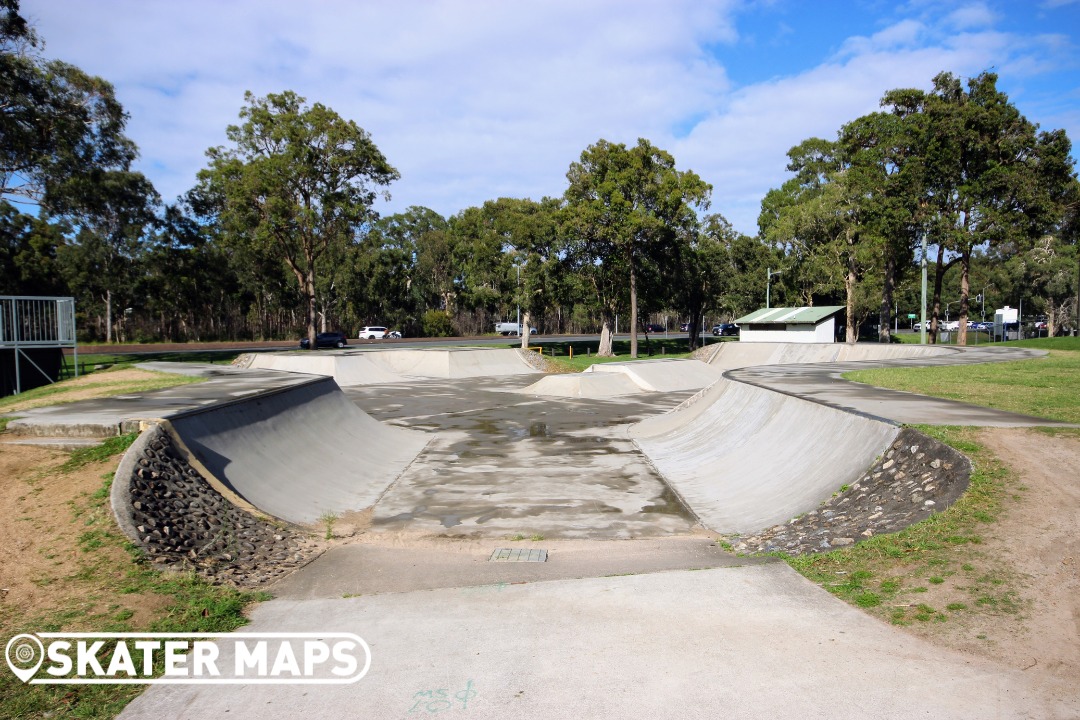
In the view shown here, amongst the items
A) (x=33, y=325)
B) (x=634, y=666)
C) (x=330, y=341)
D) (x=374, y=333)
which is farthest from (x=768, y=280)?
(x=634, y=666)

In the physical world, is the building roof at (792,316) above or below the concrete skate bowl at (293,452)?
above

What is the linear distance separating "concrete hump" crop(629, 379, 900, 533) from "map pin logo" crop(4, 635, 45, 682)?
769 cm

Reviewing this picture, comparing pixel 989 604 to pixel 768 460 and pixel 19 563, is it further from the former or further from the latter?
pixel 19 563

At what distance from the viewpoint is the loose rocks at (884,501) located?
6805 mm

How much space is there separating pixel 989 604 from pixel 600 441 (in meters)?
11.8

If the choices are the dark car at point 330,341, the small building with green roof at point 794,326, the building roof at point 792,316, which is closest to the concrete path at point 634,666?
the small building with green roof at point 794,326

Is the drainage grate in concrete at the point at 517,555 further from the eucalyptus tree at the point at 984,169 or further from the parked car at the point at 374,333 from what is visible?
the parked car at the point at 374,333

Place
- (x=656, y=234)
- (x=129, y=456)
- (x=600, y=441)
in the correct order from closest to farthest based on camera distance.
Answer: (x=129, y=456), (x=600, y=441), (x=656, y=234)

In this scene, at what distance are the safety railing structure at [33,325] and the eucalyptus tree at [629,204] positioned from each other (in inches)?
1083

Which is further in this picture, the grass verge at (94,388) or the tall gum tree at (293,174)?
the tall gum tree at (293,174)

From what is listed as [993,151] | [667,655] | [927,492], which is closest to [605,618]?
[667,655]

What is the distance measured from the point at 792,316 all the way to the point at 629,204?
1509cm

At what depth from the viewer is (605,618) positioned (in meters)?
5.41

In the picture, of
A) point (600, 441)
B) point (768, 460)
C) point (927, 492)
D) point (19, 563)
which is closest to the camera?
point (19, 563)
